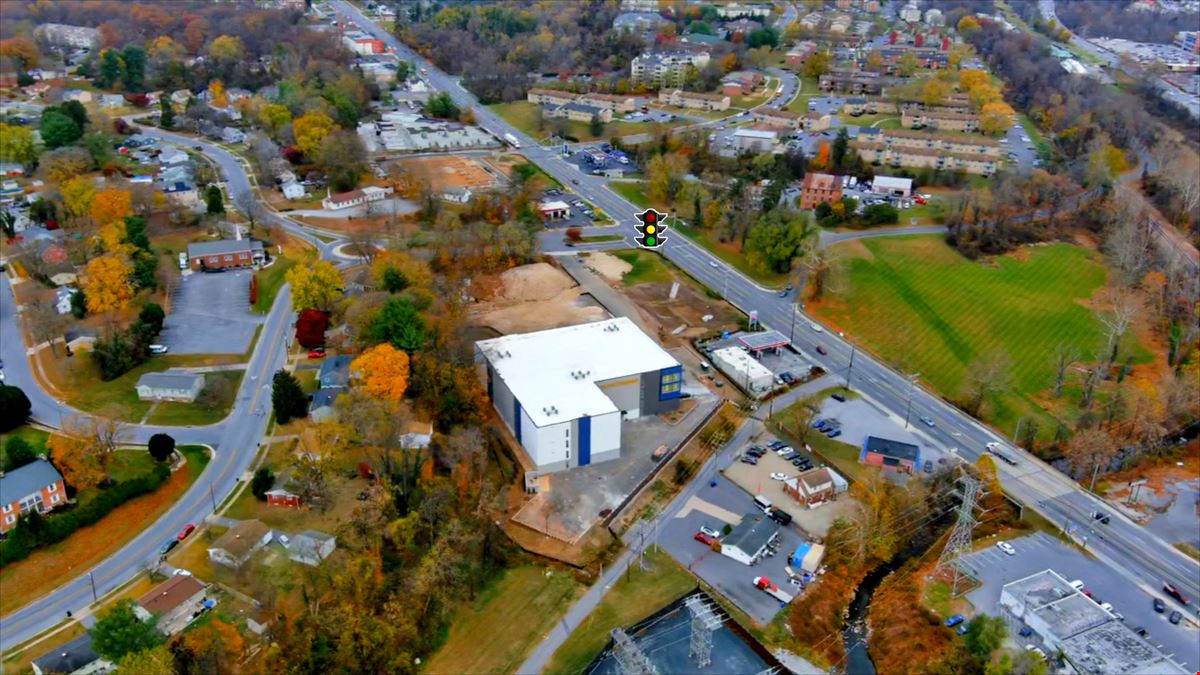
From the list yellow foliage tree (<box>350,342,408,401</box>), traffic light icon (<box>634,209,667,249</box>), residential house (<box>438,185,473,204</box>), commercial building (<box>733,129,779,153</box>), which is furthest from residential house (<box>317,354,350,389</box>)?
commercial building (<box>733,129,779,153</box>)

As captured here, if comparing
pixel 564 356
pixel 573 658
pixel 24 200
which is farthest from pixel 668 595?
pixel 24 200

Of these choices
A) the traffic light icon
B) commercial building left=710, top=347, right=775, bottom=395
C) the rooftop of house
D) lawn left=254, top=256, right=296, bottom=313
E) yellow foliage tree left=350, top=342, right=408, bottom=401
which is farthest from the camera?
lawn left=254, top=256, right=296, bottom=313

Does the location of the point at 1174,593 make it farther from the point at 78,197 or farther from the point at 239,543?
the point at 78,197

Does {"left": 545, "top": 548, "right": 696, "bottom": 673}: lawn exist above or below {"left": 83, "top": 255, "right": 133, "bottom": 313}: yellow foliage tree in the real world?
below

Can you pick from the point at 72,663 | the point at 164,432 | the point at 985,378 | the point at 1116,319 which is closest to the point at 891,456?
the point at 985,378

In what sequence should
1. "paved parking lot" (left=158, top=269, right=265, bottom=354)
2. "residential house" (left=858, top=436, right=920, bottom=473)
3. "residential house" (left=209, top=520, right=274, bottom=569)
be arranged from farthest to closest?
"paved parking lot" (left=158, top=269, right=265, bottom=354) < "residential house" (left=858, top=436, right=920, bottom=473) < "residential house" (left=209, top=520, right=274, bottom=569)

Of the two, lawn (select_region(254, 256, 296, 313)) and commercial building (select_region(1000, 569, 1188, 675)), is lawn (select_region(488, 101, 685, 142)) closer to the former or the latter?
lawn (select_region(254, 256, 296, 313))

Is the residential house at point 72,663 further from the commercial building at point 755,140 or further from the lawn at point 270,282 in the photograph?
the commercial building at point 755,140
